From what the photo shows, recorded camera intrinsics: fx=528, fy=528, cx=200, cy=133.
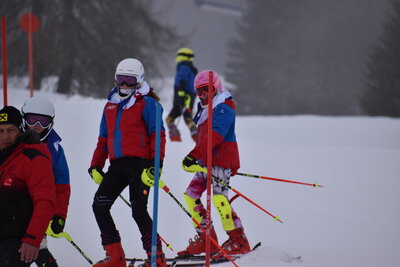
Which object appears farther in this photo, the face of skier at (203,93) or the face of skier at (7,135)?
the face of skier at (203,93)

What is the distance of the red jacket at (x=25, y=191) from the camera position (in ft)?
10.6

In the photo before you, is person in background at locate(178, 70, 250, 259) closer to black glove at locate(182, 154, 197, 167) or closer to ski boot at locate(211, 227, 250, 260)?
ski boot at locate(211, 227, 250, 260)

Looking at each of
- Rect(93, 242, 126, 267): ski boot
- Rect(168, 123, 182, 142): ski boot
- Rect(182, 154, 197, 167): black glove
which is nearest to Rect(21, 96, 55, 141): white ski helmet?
Rect(93, 242, 126, 267): ski boot

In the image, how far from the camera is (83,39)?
19.5 m

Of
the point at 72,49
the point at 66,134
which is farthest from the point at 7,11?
the point at 66,134

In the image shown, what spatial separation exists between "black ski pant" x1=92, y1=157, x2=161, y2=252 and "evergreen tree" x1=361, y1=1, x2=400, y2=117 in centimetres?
2122

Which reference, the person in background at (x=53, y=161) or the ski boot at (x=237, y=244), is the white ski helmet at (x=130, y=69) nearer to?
the person in background at (x=53, y=161)

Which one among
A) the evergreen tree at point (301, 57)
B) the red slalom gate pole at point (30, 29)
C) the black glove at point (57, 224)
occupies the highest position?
the evergreen tree at point (301, 57)

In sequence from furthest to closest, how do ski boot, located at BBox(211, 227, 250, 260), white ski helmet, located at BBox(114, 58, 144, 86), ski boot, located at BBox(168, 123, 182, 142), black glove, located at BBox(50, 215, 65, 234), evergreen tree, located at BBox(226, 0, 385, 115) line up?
evergreen tree, located at BBox(226, 0, 385, 115) < ski boot, located at BBox(168, 123, 182, 142) < ski boot, located at BBox(211, 227, 250, 260) < white ski helmet, located at BBox(114, 58, 144, 86) < black glove, located at BBox(50, 215, 65, 234)

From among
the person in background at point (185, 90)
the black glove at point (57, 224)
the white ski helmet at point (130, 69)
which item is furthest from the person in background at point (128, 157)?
the person in background at point (185, 90)

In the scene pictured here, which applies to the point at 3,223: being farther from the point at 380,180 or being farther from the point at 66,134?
the point at 66,134

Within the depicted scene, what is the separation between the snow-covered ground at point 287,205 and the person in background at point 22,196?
2074mm

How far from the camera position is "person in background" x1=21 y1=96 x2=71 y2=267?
372 cm

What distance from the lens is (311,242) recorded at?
620 centimetres
